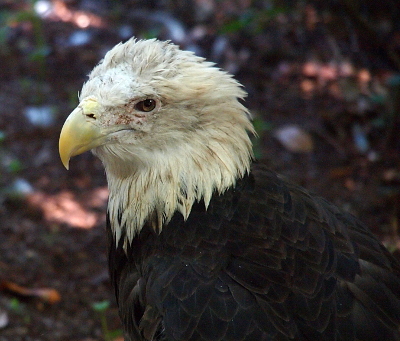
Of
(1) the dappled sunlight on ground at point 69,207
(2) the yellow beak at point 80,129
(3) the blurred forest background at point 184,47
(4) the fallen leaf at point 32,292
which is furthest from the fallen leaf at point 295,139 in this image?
(2) the yellow beak at point 80,129

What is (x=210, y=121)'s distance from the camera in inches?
124

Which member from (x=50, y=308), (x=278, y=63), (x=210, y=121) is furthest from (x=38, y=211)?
(x=278, y=63)

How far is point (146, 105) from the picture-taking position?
3074 millimetres

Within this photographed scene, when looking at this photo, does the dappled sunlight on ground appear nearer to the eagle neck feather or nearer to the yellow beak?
the eagle neck feather

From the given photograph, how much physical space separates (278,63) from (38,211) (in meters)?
2.98

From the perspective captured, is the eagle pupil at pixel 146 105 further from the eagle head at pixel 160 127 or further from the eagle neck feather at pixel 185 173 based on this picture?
the eagle neck feather at pixel 185 173

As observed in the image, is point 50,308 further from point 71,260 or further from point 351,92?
point 351,92

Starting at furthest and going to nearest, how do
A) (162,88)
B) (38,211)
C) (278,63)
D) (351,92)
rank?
(278,63)
(351,92)
(38,211)
(162,88)

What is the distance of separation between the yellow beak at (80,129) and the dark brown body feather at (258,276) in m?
0.56

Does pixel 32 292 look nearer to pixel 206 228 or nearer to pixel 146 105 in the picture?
pixel 206 228

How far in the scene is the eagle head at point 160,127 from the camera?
3.03 m

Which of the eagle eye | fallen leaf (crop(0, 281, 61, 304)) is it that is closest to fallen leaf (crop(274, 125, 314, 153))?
fallen leaf (crop(0, 281, 61, 304))

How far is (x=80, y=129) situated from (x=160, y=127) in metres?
0.37

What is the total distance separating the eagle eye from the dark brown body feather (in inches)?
20.5
